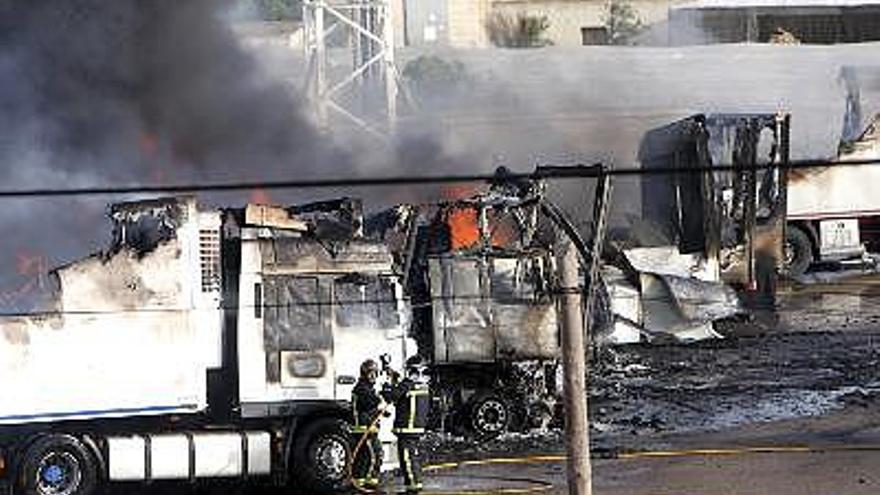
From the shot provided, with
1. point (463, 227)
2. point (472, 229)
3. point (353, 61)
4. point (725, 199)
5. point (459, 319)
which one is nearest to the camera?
point (459, 319)

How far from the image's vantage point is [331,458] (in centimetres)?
1481

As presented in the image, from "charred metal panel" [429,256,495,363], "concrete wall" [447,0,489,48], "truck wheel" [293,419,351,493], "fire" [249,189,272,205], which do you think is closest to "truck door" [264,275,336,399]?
"truck wheel" [293,419,351,493]

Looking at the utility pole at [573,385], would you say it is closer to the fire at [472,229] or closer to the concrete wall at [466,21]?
the fire at [472,229]

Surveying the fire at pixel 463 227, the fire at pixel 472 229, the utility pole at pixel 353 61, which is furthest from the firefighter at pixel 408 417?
the utility pole at pixel 353 61

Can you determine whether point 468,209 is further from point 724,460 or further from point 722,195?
point 722,195

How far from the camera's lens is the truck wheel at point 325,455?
14.7m

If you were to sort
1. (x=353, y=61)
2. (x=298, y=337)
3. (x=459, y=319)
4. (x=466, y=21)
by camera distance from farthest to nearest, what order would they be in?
(x=466, y=21) < (x=353, y=61) < (x=459, y=319) < (x=298, y=337)

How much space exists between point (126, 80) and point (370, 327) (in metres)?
13.0

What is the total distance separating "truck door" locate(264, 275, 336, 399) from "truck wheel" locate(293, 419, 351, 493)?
304 mm

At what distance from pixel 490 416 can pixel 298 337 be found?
2723mm

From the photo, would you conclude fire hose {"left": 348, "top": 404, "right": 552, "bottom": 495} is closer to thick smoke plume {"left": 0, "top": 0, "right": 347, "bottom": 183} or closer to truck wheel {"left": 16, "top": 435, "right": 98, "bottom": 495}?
truck wheel {"left": 16, "top": 435, "right": 98, "bottom": 495}

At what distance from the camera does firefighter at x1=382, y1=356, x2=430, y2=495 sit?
14617mm

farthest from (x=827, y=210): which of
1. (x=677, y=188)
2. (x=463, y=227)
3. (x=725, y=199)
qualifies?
(x=463, y=227)

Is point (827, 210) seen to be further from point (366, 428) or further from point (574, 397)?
point (574, 397)
